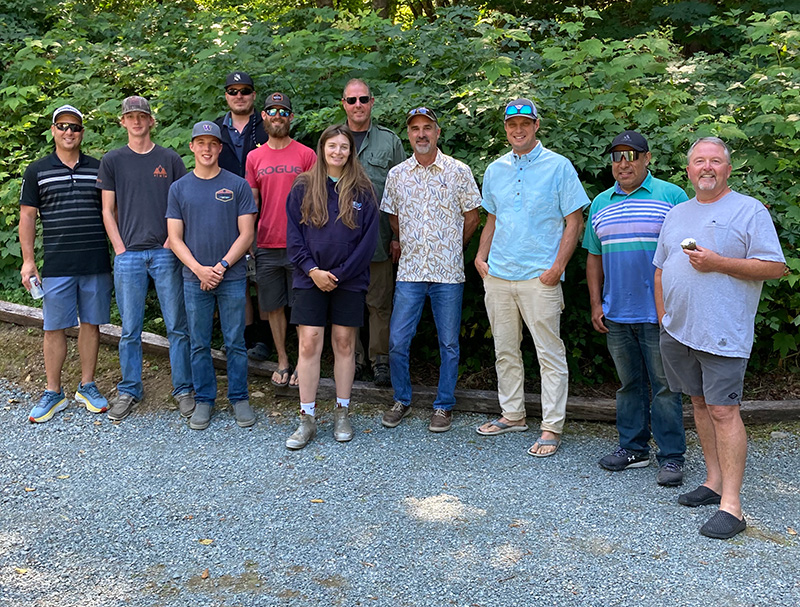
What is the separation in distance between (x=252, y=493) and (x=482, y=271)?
85.6 inches

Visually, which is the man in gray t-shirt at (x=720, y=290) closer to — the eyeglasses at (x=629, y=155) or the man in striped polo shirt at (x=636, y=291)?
the man in striped polo shirt at (x=636, y=291)

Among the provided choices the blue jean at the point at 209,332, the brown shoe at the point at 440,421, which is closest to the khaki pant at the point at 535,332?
the brown shoe at the point at 440,421

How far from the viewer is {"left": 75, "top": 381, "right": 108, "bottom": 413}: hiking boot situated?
5.75 m

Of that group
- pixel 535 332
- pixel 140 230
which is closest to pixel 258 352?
pixel 140 230

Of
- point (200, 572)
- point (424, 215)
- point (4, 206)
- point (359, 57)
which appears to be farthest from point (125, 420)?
point (359, 57)

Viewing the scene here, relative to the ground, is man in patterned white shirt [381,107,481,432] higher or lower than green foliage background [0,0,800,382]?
lower

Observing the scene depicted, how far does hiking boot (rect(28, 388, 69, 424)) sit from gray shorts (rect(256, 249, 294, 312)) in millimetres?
1670

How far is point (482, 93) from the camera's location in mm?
6086

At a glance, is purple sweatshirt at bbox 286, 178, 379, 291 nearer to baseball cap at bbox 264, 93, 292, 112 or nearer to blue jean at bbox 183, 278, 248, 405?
blue jean at bbox 183, 278, 248, 405

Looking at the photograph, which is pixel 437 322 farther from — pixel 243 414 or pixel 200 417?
pixel 200 417

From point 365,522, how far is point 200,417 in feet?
6.36

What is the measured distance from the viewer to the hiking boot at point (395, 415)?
5.52 m

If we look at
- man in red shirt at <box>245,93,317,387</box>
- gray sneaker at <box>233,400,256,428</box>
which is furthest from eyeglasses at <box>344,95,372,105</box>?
gray sneaker at <box>233,400,256,428</box>

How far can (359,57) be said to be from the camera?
7.25 metres
